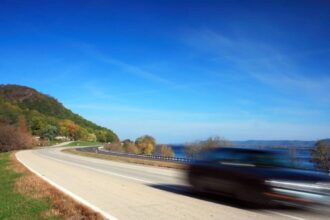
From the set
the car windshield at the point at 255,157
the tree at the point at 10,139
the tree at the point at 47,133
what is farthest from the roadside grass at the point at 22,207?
the tree at the point at 47,133

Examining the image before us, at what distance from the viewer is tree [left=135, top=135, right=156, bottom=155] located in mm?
106988

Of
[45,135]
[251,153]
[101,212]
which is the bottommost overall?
[101,212]

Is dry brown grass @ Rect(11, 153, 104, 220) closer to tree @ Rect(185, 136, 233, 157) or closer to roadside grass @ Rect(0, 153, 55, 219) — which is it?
roadside grass @ Rect(0, 153, 55, 219)

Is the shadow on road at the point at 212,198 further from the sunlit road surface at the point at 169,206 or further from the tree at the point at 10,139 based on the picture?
the tree at the point at 10,139

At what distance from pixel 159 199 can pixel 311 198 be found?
411cm

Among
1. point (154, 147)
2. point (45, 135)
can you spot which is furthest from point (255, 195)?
point (45, 135)

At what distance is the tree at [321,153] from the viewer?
3320cm

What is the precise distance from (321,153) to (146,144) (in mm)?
79209

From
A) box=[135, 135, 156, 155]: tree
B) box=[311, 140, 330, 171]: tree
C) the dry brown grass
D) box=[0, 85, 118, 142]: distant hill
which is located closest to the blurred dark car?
the dry brown grass

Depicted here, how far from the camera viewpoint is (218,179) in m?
10.7

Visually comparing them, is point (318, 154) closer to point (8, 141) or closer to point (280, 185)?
point (280, 185)

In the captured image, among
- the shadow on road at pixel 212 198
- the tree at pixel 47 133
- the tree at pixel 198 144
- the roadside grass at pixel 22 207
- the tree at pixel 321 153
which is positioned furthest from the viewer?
the tree at pixel 47 133

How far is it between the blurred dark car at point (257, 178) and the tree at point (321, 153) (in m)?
23.0

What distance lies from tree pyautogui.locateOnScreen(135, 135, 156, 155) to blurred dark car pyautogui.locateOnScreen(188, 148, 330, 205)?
93.5 metres
